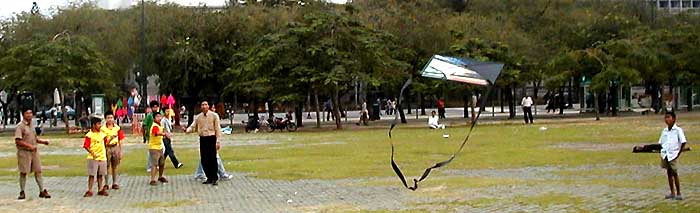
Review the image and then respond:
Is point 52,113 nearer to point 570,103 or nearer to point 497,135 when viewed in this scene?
point 497,135

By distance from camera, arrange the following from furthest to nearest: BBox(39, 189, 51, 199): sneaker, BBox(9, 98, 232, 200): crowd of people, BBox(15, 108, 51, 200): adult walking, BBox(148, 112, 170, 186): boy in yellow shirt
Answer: BBox(148, 112, 170, 186): boy in yellow shirt
BBox(39, 189, 51, 199): sneaker
BBox(9, 98, 232, 200): crowd of people
BBox(15, 108, 51, 200): adult walking

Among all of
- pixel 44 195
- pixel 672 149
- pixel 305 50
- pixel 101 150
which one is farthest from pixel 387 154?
pixel 305 50

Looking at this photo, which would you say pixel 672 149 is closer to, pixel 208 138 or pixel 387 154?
pixel 208 138

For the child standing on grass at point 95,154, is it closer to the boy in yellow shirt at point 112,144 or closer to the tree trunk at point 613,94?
the boy in yellow shirt at point 112,144

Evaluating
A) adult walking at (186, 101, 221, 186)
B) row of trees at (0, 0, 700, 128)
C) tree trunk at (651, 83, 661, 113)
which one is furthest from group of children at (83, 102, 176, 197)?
tree trunk at (651, 83, 661, 113)

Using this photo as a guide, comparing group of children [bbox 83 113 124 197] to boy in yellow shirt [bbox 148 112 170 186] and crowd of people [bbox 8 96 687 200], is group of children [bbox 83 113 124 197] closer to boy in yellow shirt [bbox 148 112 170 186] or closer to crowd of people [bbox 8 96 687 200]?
crowd of people [bbox 8 96 687 200]

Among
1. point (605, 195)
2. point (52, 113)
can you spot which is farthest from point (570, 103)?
point (605, 195)

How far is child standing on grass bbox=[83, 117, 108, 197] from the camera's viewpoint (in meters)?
18.1

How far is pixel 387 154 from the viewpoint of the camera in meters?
28.0

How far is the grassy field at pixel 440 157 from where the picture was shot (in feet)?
62.6

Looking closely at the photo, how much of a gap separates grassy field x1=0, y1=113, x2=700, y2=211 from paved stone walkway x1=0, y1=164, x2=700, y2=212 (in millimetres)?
163

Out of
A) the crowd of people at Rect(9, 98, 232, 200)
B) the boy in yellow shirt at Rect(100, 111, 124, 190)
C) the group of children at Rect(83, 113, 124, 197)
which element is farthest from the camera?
the boy in yellow shirt at Rect(100, 111, 124, 190)

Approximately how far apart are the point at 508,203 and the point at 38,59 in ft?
125

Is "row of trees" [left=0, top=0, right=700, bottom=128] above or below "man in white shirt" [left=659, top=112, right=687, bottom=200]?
above
